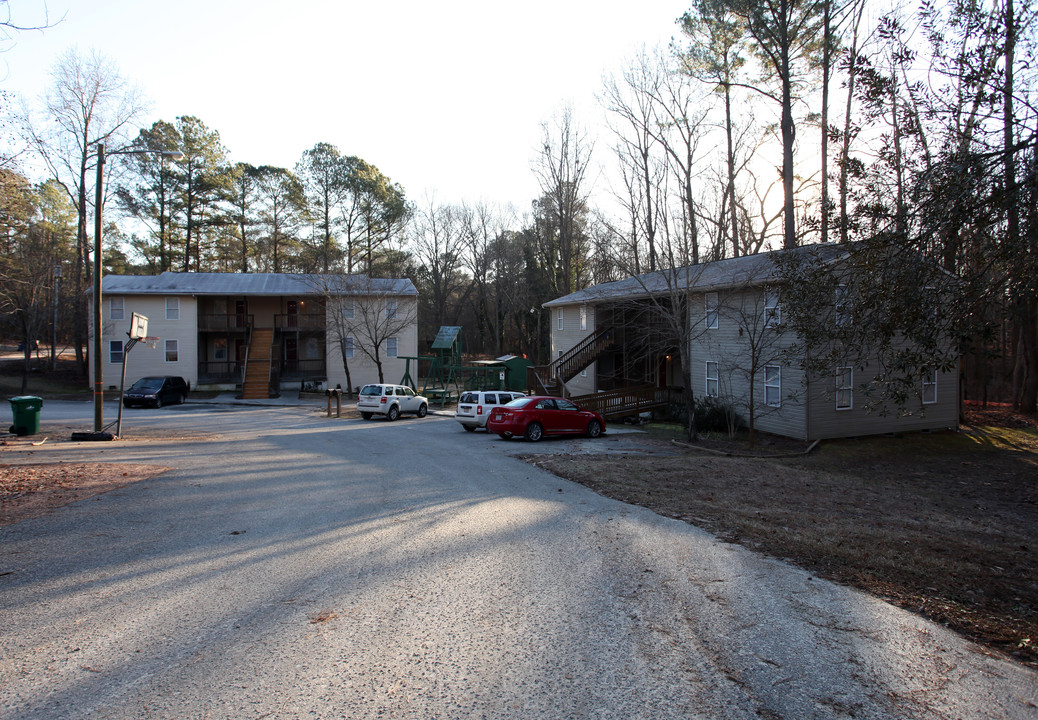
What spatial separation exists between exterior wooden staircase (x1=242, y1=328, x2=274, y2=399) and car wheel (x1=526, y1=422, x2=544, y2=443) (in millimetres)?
21970

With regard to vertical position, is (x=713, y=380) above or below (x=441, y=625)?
above

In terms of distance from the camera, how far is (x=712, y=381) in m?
25.6

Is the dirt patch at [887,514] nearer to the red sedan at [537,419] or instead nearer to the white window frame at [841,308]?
the red sedan at [537,419]

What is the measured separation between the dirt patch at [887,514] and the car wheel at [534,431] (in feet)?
11.4

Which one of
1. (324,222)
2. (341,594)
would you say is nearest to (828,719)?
(341,594)

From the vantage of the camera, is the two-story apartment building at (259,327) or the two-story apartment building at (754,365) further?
the two-story apartment building at (259,327)

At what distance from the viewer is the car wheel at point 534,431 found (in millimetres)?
19375

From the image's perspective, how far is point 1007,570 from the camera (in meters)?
6.49

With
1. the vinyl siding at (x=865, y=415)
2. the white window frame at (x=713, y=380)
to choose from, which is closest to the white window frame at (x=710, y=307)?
the white window frame at (x=713, y=380)

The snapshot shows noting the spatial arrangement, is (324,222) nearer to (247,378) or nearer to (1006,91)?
(247,378)

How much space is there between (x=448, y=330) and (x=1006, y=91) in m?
31.8

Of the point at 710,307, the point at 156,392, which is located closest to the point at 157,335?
the point at 156,392

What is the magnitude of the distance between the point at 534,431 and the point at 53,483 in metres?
12.6

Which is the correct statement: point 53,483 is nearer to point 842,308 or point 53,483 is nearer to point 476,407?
point 842,308
